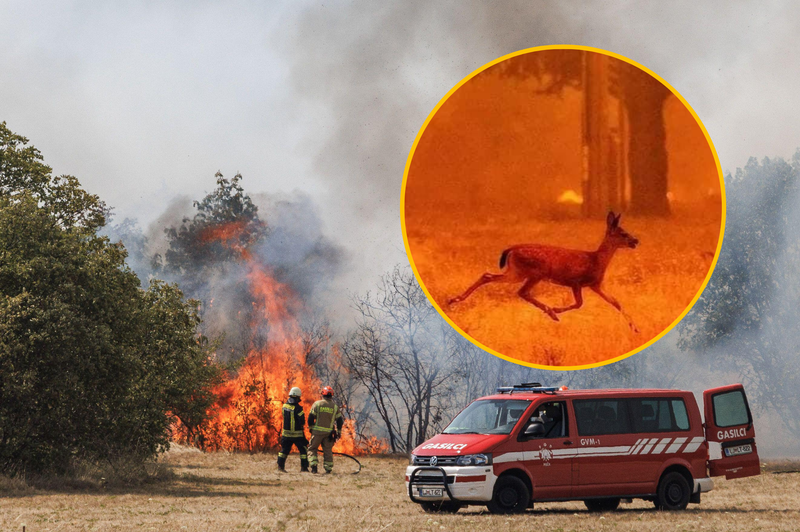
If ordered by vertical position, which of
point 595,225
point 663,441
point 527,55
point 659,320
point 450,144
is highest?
point 527,55

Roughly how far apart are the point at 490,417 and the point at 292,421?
357 inches

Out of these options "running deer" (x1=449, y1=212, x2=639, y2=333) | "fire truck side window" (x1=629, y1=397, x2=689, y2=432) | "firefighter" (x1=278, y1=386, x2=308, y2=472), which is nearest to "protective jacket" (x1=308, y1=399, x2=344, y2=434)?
"firefighter" (x1=278, y1=386, x2=308, y2=472)

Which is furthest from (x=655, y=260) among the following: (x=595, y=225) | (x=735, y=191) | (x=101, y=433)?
(x=735, y=191)

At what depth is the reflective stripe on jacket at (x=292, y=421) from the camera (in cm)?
2319

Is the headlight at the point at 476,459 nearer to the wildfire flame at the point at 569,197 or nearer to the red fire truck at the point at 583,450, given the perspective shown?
the red fire truck at the point at 583,450

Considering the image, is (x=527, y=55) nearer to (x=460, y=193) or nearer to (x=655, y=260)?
(x=460, y=193)

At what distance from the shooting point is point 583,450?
48.9ft

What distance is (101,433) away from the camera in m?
20.2

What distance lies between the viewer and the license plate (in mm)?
16078

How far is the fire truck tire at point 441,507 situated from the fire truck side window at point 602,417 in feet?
7.82

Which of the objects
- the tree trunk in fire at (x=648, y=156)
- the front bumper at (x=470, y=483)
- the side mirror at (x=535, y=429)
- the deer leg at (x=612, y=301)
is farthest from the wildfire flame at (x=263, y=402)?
the front bumper at (x=470, y=483)

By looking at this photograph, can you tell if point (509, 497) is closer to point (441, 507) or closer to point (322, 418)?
point (441, 507)

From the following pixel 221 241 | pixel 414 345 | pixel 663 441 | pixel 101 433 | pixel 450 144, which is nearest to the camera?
pixel 663 441

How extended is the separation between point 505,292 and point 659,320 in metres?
3.16
